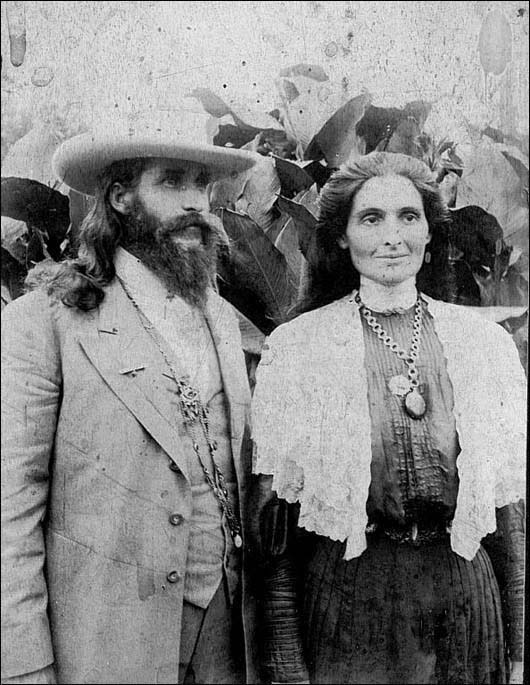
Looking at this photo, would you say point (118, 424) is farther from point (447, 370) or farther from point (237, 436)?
point (447, 370)

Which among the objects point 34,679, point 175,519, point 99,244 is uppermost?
point 99,244

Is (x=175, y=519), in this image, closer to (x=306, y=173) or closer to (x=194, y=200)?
(x=194, y=200)

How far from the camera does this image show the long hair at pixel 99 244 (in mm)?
2016

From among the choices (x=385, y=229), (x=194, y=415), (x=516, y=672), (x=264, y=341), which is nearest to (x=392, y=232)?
(x=385, y=229)

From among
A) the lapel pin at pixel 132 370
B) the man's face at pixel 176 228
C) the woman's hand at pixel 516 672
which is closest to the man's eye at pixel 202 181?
the man's face at pixel 176 228

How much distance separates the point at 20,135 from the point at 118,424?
2.32 feet

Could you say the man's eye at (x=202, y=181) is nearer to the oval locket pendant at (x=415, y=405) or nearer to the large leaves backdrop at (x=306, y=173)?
the large leaves backdrop at (x=306, y=173)

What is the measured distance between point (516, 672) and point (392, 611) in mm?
414

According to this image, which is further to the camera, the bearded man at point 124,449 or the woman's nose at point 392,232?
the woman's nose at point 392,232

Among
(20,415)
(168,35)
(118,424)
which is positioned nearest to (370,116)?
(168,35)

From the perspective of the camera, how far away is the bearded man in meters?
1.95

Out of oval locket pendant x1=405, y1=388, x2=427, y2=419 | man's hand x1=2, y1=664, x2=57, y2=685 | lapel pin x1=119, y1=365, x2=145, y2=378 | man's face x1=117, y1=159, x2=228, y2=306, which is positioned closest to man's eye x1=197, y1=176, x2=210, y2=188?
man's face x1=117, y1=159, x2=228, y2=306

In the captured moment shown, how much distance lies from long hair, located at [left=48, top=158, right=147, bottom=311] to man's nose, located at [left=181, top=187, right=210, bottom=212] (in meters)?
0.12

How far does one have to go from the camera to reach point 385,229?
7.09 feet
